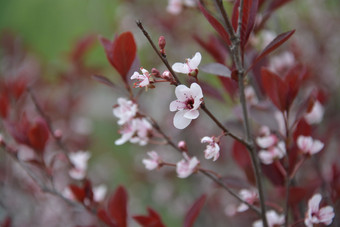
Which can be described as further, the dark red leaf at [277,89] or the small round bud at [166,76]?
the dark red leaf at [277,89]

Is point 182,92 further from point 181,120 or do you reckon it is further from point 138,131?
point 138,131

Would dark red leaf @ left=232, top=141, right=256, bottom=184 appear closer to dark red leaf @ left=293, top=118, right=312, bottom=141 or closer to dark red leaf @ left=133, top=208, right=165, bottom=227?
dark red leaf @ left=293, top=118, right=312, bottom=141

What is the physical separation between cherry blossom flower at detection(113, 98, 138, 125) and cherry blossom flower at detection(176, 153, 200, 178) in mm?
118

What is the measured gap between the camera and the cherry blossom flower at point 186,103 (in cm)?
50

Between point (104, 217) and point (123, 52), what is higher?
point (123, 52)

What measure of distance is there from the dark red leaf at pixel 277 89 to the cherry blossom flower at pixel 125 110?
24 centimetres

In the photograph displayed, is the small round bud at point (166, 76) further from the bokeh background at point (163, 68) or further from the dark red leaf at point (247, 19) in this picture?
the bokeh background at point (163, 68)

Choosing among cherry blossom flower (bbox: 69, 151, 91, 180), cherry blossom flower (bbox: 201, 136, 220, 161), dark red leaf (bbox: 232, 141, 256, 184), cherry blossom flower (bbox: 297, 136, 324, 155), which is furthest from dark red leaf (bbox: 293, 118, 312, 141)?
cherry blossom flower (bbox: 69, 151, 91, 180)

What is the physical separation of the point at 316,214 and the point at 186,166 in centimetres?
23

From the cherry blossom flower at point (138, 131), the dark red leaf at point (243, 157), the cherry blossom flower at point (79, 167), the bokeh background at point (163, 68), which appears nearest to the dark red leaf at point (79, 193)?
the cherry blossom flower at point (79, 167)

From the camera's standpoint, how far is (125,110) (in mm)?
657

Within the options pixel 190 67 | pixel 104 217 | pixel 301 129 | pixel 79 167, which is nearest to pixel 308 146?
pixel 301 129

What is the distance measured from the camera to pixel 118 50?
67cm

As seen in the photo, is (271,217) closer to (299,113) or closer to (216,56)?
(299,113)
